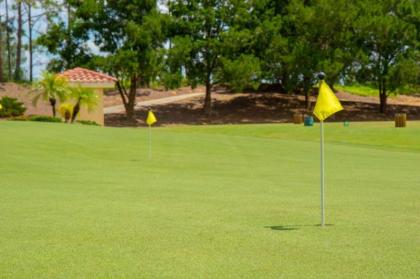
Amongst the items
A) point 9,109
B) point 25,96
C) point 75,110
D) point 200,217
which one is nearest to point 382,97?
point 25,96

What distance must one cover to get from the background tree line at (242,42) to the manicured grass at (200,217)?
122 ft

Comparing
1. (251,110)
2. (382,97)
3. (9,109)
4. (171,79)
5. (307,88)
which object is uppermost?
(171,79)

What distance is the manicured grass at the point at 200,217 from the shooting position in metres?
7.15

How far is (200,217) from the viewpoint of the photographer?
1032 cm

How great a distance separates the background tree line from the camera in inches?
2370

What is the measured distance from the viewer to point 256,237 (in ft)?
28.5

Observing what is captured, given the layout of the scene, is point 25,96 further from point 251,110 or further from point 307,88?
point 307,88

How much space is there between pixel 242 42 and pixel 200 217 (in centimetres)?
5306

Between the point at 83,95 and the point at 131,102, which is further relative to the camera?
the point at 131,102

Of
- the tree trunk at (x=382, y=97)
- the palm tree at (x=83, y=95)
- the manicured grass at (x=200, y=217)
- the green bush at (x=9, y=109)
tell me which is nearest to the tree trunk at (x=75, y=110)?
the palm tree at (x=83, y=95)

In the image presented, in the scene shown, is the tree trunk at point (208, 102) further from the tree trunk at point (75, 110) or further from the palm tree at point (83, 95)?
the tree trunk at point (75, 110)

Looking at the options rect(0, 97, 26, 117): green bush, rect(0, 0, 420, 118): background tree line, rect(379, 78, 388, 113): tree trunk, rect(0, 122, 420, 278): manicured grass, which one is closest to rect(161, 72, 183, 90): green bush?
rect(0, 0, 420, 118): background tree line

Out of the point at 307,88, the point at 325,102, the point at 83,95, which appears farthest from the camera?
the point at 307,88

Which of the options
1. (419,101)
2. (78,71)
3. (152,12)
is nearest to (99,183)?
(78,71)
